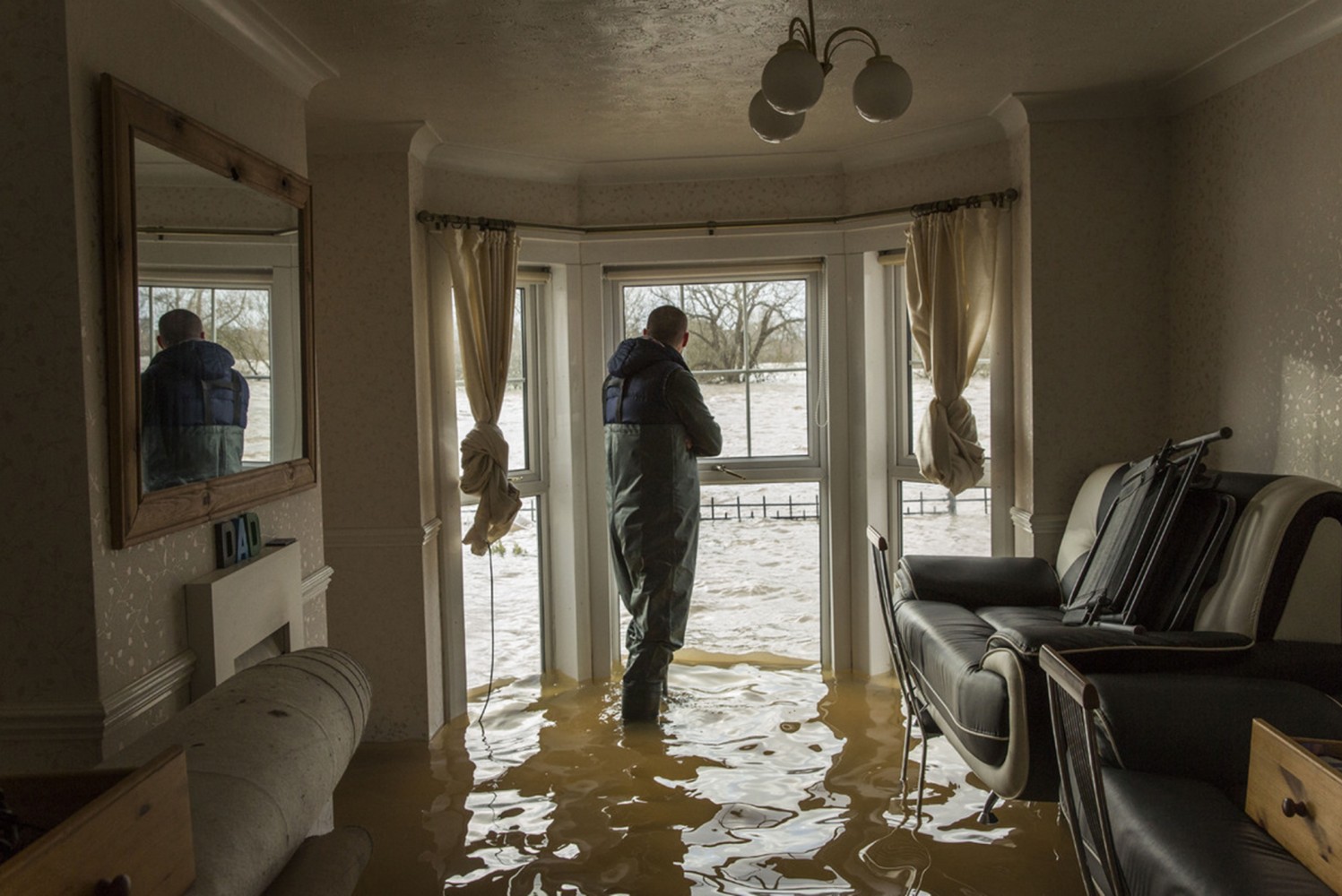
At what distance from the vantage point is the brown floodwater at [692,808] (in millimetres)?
2898

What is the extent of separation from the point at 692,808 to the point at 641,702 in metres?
0.86

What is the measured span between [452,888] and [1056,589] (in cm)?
216

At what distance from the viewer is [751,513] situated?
4953 millimetres

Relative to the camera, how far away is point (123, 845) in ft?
4.02

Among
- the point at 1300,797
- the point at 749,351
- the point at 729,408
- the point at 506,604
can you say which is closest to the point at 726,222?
the point at 749,351

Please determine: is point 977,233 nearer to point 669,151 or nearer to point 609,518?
point 669,151

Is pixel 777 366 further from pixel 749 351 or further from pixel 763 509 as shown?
pixel 763 509

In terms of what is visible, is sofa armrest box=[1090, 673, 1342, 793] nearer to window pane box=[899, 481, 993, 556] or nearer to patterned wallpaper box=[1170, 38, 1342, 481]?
patterned wallpaper box=[1170, 38, 1342, 481]

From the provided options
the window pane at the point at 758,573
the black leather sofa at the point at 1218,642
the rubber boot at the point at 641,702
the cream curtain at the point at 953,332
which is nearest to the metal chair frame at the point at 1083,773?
the black leather sofa at the point at 1218,642

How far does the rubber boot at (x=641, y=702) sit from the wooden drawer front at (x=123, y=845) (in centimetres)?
289

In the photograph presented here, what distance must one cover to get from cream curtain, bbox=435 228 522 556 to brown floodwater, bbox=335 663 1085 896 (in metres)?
0.86

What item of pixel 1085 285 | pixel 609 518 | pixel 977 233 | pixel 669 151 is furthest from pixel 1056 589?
pixel 669 151

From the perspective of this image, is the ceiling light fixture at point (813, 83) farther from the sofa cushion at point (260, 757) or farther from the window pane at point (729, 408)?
the window pane at point (729, 408)

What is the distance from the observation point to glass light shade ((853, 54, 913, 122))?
211 cm
